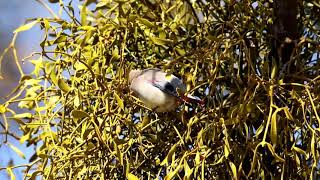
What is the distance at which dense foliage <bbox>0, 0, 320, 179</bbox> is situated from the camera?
2.96ft

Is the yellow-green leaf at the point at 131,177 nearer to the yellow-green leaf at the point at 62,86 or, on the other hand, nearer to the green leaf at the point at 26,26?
the yellow-green leaf at the point at 62,86

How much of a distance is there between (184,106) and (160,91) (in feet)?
0.13

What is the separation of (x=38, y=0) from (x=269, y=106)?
1.26 feet

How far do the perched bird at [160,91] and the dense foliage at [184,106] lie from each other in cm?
2

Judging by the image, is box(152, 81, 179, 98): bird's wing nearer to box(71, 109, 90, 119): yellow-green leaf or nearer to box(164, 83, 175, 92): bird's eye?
box(164, 83, 175, 92): bird's eye

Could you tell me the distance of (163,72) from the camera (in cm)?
97

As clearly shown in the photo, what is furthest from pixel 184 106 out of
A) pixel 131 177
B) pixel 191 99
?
pixel 131 177

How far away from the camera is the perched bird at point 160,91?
3.05 feet

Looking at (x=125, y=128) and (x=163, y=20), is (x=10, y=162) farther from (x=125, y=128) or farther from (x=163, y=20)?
(x=163, y=20)

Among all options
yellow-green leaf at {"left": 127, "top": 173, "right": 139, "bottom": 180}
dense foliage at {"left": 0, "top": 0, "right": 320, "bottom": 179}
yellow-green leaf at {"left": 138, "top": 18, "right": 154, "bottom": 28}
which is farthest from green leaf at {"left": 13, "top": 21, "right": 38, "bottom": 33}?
yellow-green leaf at {"left": 127, "top": 173, "right": 139, "bottom": 180}

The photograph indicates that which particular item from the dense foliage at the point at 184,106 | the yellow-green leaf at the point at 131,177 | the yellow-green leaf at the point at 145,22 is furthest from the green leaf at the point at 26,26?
the yellow-green leaf at the point at 131,177

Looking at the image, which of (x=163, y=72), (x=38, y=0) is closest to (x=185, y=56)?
(x=163, y=72)

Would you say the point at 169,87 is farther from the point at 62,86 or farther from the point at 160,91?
the point at 62,86

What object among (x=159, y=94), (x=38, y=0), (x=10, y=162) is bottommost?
(x=10, y=162)
